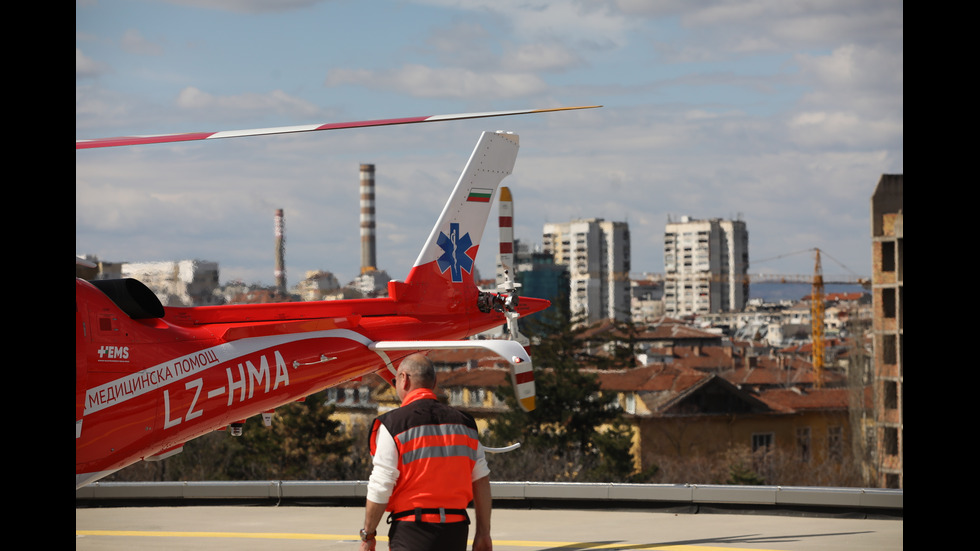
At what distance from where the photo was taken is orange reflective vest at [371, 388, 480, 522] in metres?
5.67

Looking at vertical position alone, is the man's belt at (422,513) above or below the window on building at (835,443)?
above

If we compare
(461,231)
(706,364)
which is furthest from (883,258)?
(461,231)

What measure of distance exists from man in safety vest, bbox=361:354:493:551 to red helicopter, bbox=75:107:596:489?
100 inches

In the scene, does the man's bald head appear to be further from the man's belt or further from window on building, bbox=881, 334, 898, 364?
window on building, bbox=881, 334, 898, 364

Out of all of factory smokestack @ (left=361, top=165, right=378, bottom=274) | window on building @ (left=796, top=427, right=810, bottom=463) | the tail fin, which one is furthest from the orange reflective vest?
factory smokestack @ (left=361, top=165, right=378, bottom=274)

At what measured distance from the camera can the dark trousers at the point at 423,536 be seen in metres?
5.66

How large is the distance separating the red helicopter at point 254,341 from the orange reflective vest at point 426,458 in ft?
8.30

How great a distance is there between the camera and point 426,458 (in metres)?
5.68

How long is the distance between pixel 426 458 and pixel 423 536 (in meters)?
0.41

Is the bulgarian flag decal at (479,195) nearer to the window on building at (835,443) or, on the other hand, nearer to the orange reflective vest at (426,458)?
the orange reflective vest at (426,458)

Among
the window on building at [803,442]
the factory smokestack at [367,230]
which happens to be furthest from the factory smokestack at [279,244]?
the window on building at [803,442]
